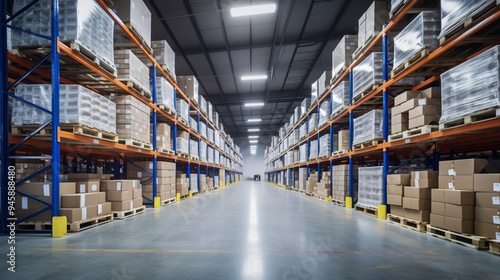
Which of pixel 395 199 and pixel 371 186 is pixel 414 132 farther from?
pixel 371 186

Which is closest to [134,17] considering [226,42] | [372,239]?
[226,42]

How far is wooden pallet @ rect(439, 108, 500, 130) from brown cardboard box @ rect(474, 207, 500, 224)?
112 cm

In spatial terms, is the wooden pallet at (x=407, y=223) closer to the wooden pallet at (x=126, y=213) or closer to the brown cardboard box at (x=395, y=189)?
the brown cardboard box at (x=395, y=189)

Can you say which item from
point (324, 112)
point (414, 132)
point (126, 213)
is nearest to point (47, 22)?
point (126, 213)

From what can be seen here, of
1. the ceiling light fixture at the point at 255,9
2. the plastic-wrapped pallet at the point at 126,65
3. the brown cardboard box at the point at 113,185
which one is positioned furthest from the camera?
the ceiling light fixture at the point at 255,9

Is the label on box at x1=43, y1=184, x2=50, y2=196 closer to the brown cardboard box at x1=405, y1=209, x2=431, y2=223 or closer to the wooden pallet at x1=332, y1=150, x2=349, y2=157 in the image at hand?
the brown cardboard box at x1=405, y1=209, x2=431, y2=223

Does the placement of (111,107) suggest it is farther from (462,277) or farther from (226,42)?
(226,42)

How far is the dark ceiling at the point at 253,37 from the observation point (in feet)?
27.7

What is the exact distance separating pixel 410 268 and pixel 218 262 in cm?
197

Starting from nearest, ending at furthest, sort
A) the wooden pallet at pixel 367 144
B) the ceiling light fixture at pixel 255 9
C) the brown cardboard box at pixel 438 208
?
1. the brown cardboard box at pixel 438 208
2. the wooden pallet at pixel 367 144
3. the ceiling light fixture at pixel 255 9

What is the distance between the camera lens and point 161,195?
728 centimetres

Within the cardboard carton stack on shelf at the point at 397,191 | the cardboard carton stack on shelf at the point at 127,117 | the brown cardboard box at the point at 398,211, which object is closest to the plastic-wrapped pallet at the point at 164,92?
the cardboard carton stack on shelf at the point at 127,117

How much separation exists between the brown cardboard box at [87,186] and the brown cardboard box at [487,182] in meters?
6.07

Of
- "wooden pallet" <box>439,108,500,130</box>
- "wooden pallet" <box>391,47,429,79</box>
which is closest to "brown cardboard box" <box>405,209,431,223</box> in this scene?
"wooden pallet" <box>439,108,500,130</box>
